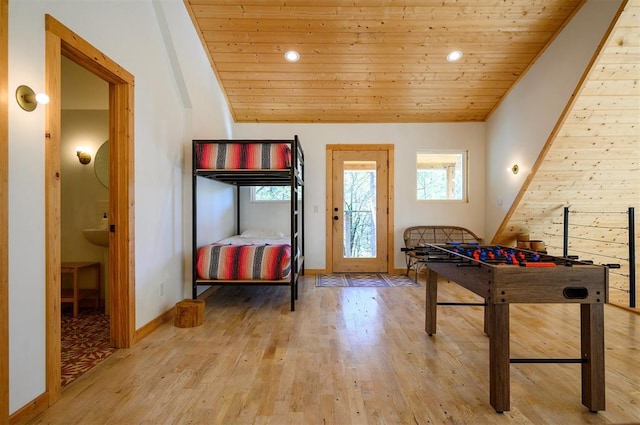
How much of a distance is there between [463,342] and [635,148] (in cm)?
301

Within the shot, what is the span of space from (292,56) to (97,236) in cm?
288

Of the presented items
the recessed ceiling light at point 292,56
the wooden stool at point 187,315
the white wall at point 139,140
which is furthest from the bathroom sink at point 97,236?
the recessed ceiling light at point 292,56

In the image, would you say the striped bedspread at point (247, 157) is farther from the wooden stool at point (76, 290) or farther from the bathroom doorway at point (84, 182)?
the wooden stool at point (76, 290)

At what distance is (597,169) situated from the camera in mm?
3787

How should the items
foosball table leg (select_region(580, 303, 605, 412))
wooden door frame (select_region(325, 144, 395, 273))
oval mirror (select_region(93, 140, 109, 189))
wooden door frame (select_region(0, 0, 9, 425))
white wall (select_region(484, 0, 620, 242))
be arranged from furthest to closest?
wooden door frame (select_region(325, 144, 395, 273))
oval mirror (select_region(93, 140, 109, 189))
white wall (select_region(484, 0, 620, 242))
foosball table leg (select_region(580, 303, 605, 412))
wooden door frame (select_region(0, 0, 9, 425))

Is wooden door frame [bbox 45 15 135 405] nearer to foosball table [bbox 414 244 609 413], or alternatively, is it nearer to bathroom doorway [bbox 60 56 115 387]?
bathroom doorway [bbox 60 56 115 387]

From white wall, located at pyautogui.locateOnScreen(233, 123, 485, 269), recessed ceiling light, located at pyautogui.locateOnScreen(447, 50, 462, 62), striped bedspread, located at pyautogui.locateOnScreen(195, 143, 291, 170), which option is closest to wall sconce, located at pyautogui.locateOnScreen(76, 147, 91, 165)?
striped bedspread, located at pyautogui.locateOnScreen(195, 143, 291, 170)

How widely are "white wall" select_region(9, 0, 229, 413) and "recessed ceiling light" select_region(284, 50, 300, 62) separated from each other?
37.9 inches

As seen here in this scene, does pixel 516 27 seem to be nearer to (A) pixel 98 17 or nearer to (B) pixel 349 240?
(B) pixel 349 240

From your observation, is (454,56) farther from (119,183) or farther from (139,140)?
(119,183)

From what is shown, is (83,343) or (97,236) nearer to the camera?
(83,343)

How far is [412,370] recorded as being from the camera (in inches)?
82.4

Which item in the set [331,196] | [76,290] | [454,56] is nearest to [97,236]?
[76,290]

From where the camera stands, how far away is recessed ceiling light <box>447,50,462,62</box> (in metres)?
3.86
